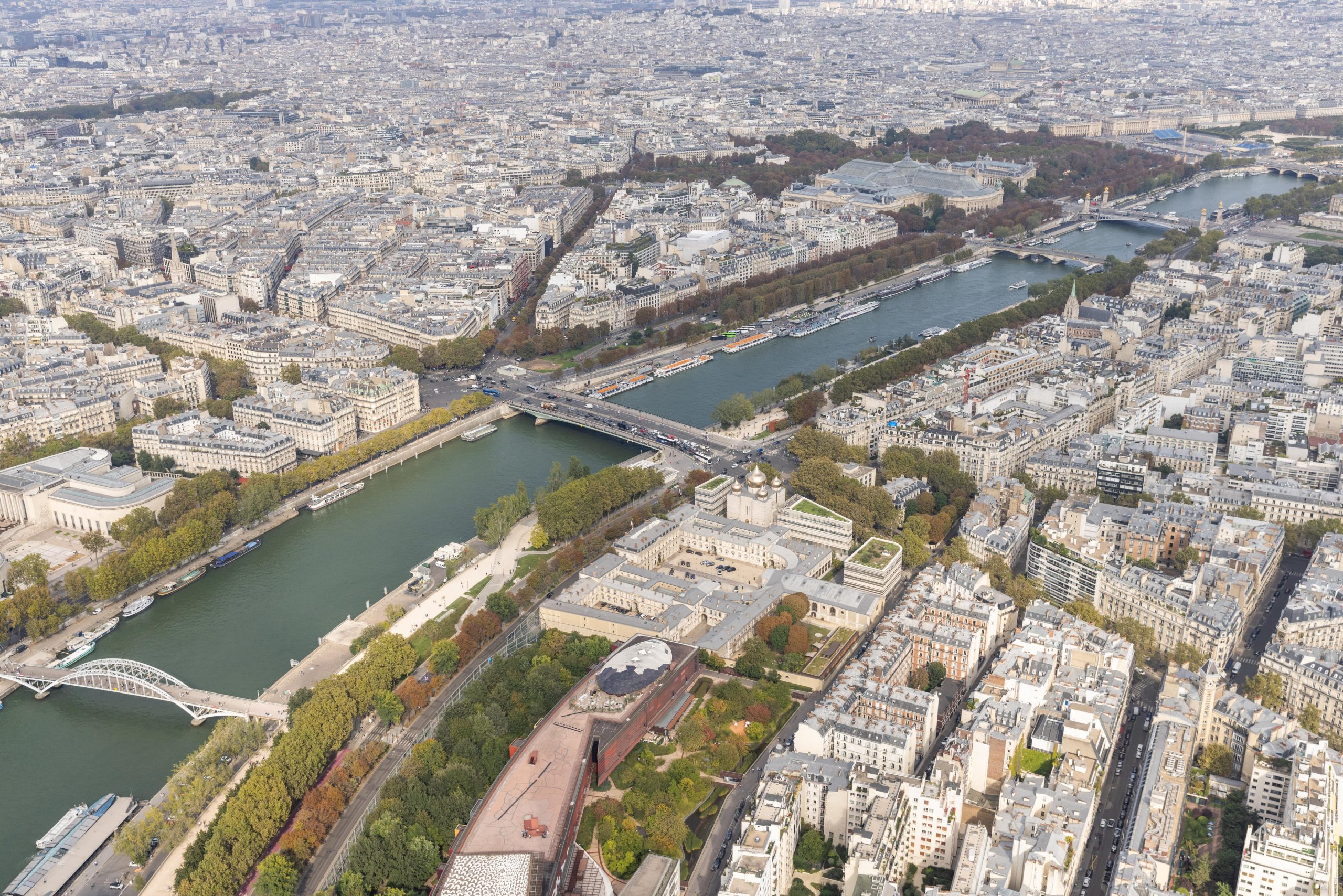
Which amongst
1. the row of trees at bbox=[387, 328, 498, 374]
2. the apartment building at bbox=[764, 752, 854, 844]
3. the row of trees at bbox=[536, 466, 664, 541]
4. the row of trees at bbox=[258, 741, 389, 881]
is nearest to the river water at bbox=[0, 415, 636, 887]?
the row of trees at bbox=[536, 466, 664, 541]

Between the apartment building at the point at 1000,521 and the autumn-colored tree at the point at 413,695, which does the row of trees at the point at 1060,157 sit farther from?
the autumn-colored tree at the point at 413,695

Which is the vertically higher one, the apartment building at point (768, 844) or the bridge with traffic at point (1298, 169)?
the bridge with traffic at point (1298, 169)

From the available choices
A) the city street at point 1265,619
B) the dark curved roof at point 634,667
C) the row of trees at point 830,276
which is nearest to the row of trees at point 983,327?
the row of trees at point 830,276

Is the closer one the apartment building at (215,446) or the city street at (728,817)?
the city street at (728,817)

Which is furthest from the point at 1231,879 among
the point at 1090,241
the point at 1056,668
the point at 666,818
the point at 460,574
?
the point at 1090,241

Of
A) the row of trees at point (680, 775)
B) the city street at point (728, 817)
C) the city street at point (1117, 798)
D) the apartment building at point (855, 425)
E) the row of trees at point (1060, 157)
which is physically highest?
the row of trees at point (1060, 157)

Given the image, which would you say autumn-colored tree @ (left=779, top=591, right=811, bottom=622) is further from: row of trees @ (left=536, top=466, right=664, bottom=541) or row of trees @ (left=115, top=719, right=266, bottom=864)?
row of trees @ (left=115, top=719, right=266, bottom=864)
